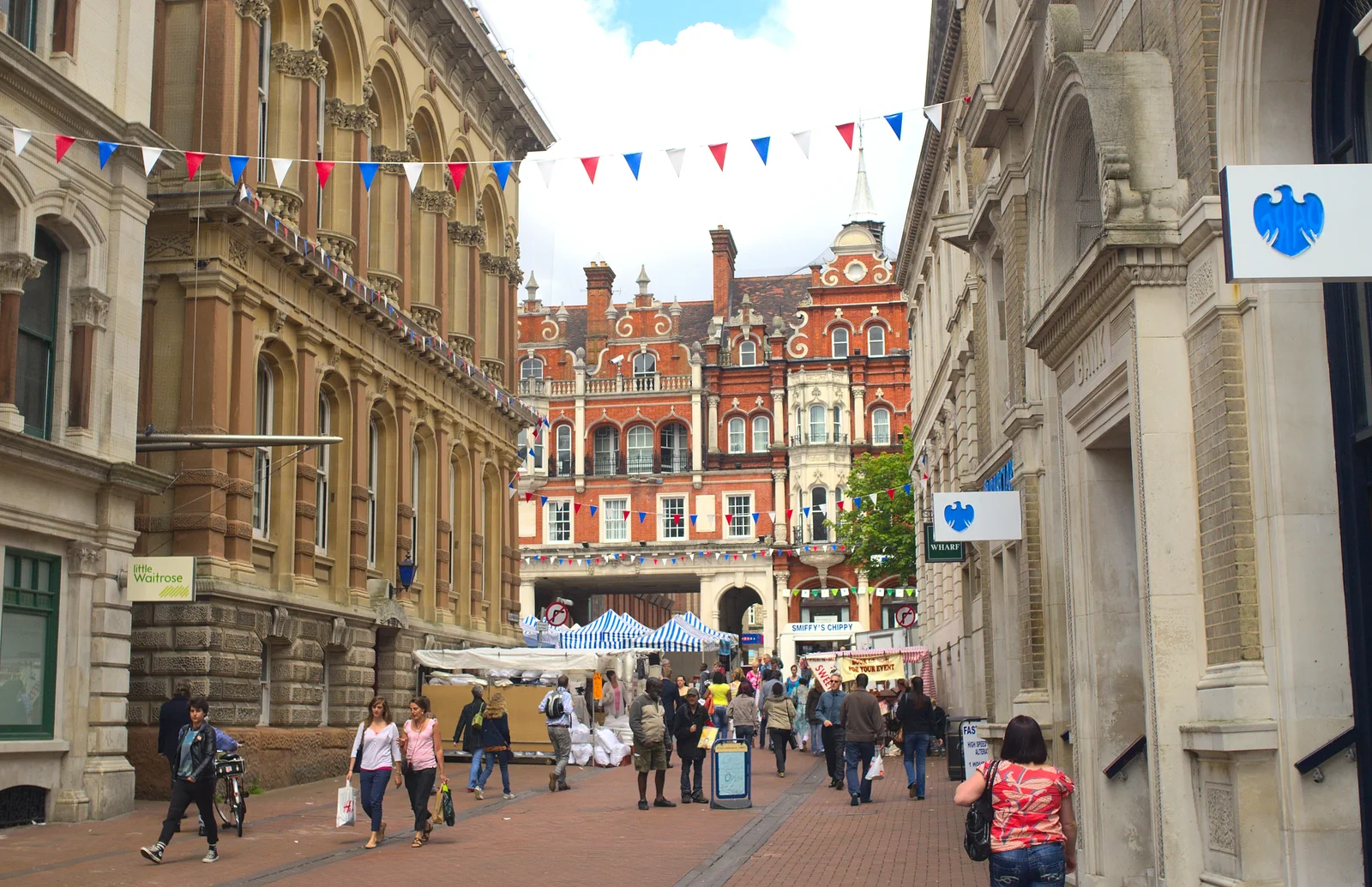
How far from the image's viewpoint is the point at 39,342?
1939cm

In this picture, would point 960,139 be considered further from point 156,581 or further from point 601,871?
point 601,871

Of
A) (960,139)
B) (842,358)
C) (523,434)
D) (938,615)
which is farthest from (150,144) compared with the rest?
(842,358)

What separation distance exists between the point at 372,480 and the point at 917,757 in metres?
13.6

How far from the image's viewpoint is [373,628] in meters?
29.3

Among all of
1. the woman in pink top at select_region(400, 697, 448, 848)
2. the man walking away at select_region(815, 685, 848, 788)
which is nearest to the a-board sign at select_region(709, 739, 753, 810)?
the man walking away at select_region(815, 685, 848, 788)

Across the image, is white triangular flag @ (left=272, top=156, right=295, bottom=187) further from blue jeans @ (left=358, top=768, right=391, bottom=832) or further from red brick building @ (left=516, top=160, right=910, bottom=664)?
red brick building @ (left=516, top=160, right=910, bottom=664)

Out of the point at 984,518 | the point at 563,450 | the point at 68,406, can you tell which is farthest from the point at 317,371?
the point at 563,450

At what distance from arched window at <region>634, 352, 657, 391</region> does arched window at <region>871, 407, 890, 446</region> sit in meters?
10.6

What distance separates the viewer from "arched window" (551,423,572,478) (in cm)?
7325

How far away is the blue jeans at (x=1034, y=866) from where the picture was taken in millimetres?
7531

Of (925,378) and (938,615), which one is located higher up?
(925,378)

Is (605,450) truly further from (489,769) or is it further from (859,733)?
Result: (859,733)

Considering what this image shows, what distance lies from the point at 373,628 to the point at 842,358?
45299 mm

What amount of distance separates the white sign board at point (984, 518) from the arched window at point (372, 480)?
16756 mm
